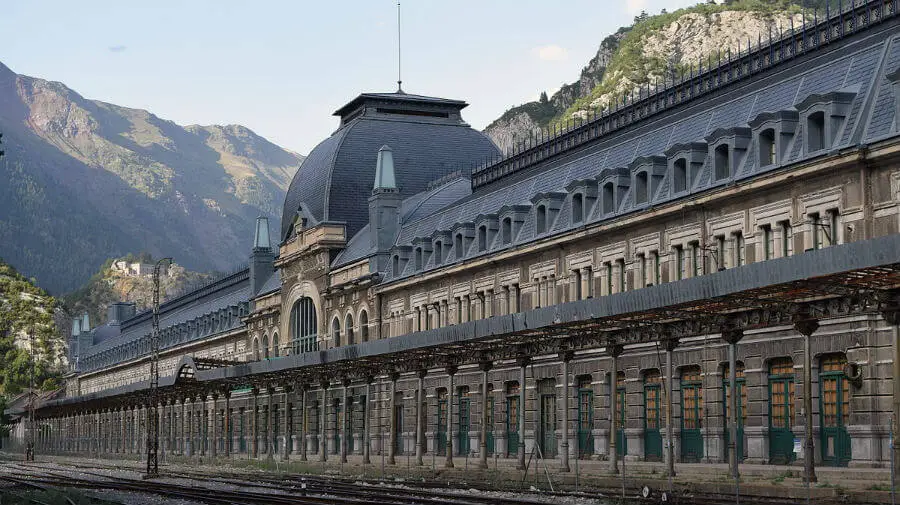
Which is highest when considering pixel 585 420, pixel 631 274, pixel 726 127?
pixel 726 127

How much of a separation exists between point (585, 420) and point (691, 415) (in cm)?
823

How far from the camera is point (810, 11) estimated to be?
436 feet

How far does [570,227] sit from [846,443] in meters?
18.4

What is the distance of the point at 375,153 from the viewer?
90562 mm

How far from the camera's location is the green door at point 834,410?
4147cm

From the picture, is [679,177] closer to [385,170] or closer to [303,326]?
[385,170]

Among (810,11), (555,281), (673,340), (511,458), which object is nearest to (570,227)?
(555,281)

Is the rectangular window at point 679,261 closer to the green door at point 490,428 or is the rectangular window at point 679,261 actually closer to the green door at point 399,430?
the green door at point 490,428

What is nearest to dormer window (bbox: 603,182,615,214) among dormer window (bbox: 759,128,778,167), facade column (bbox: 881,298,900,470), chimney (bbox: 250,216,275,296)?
dormer window (bbox: 759,128,778,167)

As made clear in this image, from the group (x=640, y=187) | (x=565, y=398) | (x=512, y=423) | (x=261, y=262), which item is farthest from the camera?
(x=261, y=262)

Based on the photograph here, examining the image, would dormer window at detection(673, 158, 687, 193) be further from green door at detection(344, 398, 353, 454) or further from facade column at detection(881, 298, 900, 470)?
green door at detection(344, 398, 353, 454)

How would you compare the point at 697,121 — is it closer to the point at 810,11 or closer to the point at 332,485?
the point at 332,485

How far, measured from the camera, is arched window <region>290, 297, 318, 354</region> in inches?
3538

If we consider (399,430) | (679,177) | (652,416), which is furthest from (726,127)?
(399,430)
